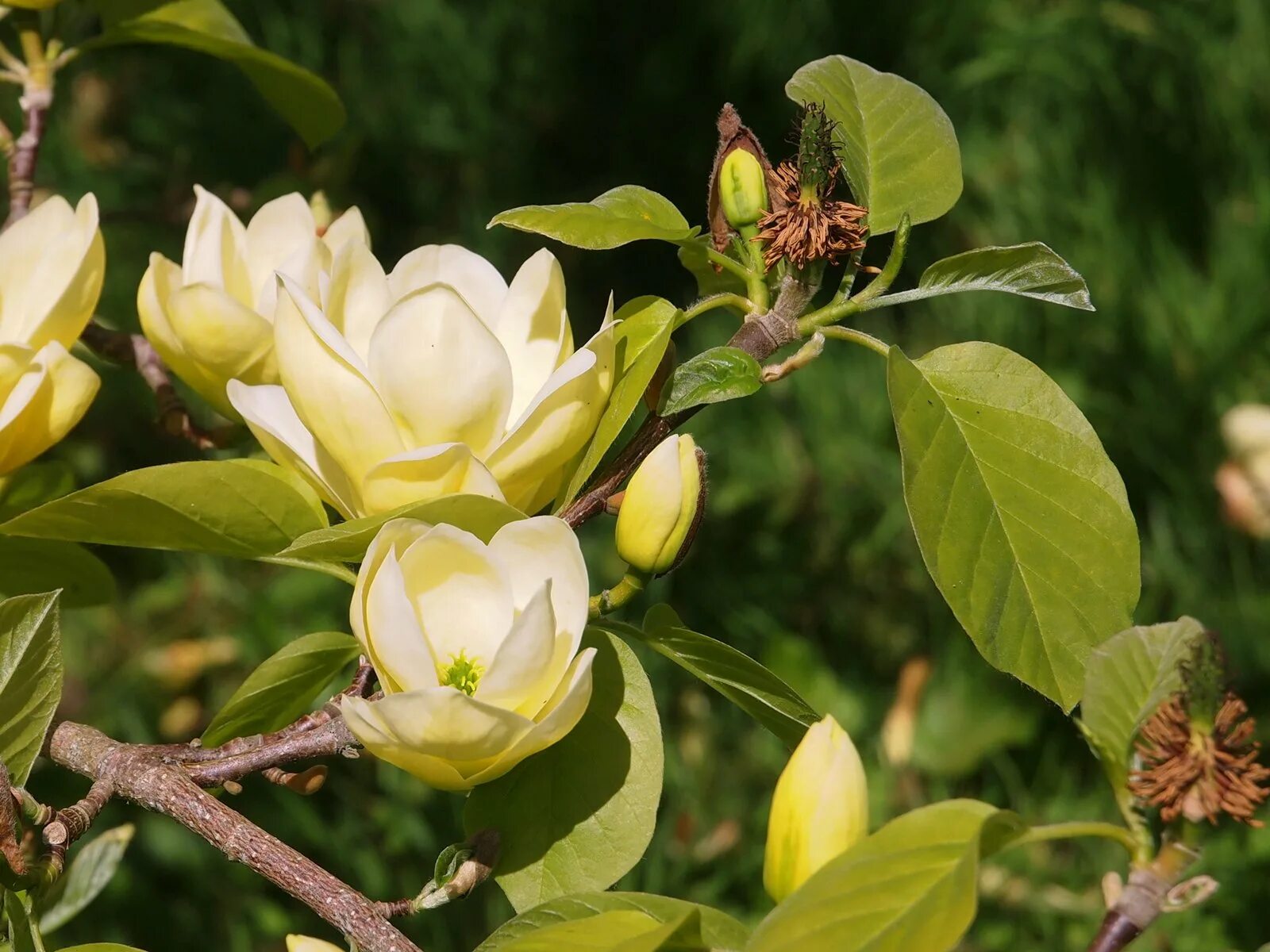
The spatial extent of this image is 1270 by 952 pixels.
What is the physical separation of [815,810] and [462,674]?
5.6 inches

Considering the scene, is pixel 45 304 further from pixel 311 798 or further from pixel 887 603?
pixel 887 603

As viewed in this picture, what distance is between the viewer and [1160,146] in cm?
172

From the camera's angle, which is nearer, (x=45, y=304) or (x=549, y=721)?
(x=549, y=721)

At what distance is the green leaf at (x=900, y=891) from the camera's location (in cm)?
38

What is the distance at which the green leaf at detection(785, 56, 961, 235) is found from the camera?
0.59 m

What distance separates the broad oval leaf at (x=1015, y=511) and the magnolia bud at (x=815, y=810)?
0.28 ft

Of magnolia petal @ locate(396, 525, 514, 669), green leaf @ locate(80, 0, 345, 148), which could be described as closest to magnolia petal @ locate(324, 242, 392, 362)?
magnolia petal @ locate(396, 525, 514, 669)

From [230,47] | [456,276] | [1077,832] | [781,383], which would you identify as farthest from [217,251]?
[781,383]

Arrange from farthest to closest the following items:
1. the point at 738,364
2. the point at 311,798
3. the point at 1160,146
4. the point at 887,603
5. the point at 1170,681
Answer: the point at 1160,146, the point at 887,603, the point at 311,798, the point at 738,364, the point at 1170,681

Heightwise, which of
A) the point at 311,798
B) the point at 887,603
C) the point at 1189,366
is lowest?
the point at 311,798

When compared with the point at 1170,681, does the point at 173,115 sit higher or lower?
lower

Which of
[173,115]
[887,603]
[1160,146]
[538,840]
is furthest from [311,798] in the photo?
[1160,146]

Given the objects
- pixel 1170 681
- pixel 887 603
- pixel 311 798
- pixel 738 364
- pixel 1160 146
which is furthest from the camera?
pixel 1160 146

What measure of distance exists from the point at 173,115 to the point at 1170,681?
1696 mm
